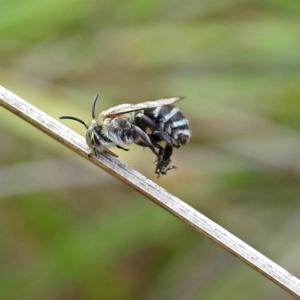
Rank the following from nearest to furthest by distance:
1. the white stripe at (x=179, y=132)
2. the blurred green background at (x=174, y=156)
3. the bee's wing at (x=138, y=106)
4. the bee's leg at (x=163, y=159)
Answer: the bee's wing at (x=138, y=106), the white stripe at (x=179, y=132), the bee's leg at (x=163, y=159), the blurred green background at (x=174, y=156)

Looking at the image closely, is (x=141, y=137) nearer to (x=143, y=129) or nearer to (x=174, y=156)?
(x=143, y=129)

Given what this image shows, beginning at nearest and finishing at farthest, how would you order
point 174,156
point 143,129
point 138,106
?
point 138,106 → point 143,129 → point 174,156

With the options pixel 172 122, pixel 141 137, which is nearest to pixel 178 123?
pixel 172 122

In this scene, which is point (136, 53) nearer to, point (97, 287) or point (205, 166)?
point (205, 166)

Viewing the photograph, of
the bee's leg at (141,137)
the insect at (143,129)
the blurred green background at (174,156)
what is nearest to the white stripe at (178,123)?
the insect at (143,129)

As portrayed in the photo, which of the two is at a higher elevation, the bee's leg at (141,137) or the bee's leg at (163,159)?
the bee's leg at (141,137)

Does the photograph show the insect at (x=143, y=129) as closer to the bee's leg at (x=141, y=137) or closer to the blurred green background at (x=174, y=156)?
the bee's leg at (x=141, y=137)

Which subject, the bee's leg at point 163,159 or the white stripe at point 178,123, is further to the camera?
the bee's leg at point 163,159

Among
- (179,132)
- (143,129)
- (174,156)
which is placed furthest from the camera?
(174,156)

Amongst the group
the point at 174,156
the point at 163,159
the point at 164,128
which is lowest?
the point at 174,156
